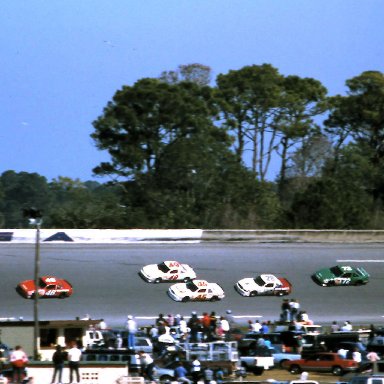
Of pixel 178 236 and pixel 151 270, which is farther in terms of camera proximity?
pixel 178 236

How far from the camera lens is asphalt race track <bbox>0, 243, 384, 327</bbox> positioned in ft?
122

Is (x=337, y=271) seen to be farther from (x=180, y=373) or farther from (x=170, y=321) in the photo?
(x=180, y=373)

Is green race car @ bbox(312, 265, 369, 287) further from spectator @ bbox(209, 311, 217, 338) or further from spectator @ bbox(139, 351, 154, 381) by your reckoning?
spectator @ bbox(139, 351, 154, 381)

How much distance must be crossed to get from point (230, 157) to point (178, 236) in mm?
16886

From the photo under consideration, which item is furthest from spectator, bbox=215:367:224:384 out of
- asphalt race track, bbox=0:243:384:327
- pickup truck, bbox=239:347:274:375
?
asphalt race track, bbox=0:243:384:327

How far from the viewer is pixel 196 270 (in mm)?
42125

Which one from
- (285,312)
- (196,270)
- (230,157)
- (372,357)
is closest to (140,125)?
(230,157)

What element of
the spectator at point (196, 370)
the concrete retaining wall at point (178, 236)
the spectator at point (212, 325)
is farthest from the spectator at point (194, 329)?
the concrete retaining wall at point (178, 236)

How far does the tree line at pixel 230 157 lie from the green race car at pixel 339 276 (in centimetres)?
1311

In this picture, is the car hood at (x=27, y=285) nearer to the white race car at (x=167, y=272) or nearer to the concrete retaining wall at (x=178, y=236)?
the white race car at (x=167, y=272)

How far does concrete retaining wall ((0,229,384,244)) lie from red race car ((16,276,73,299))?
7.13 metres

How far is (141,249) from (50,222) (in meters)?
15.5

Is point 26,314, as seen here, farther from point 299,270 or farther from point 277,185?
point 277,185

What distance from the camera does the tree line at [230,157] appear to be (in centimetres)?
5916
